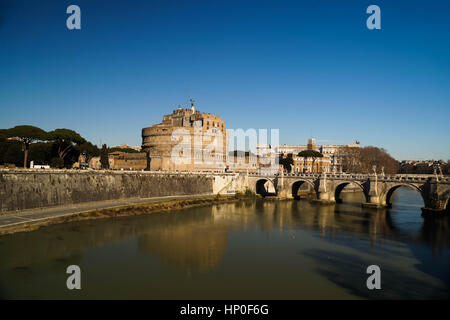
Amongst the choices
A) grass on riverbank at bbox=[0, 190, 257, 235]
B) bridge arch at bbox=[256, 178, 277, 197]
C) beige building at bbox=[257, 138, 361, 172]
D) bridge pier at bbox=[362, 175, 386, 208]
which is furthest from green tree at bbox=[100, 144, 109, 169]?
beige building at bbox=[257, 138, 361, 172]

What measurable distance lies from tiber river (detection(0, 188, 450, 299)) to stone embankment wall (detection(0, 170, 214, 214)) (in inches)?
164

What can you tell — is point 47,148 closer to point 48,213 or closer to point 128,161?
point 128,161

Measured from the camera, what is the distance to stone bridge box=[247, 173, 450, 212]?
29938 millimetres

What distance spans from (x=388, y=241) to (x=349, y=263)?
647 centimetres

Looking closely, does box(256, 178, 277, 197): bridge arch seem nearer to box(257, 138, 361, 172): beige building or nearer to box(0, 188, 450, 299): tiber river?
box(0, 188, 450, 299): tiber river

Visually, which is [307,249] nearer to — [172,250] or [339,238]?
[339,238]

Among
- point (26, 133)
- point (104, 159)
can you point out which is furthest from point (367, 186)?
point (26, 133)

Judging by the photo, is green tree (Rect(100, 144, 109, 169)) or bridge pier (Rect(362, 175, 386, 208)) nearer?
bridge pier (Rect(362, 175, 386, 208))

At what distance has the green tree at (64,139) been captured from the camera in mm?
37062

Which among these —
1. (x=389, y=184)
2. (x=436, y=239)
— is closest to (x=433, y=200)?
(x=389, y=184)

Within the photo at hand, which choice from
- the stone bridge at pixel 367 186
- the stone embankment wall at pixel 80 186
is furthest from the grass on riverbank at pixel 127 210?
the stone bridge at pixel 367 186

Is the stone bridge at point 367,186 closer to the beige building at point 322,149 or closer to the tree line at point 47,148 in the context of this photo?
the tree line at point 47,148

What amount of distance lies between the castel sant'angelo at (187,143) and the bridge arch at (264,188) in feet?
25.7

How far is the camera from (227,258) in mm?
17344
